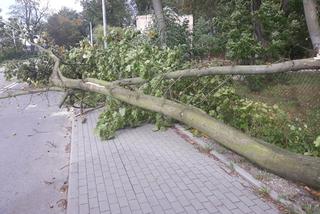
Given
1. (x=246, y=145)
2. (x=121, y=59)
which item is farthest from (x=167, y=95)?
(x=246, y=145)

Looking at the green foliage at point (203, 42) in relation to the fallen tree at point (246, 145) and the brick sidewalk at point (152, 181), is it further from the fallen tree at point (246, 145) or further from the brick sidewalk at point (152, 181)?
the fallen tree at point (246, 145)

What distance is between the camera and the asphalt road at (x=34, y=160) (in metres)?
4.79

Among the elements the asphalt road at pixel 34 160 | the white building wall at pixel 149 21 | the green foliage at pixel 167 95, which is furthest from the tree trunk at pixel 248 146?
the white building wall at pixel 149 21

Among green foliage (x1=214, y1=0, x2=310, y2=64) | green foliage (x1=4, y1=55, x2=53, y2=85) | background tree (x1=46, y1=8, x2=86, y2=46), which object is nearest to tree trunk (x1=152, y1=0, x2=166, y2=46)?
green foliage (x1=214, y1=0, x2=310, y2=64)

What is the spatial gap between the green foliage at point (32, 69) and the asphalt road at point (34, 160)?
100 cm

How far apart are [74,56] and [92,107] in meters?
1.51

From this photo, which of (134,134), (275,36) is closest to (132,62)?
(134,134)

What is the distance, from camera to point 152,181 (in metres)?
4.93

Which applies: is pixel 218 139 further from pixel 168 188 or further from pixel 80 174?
pixel 80 174

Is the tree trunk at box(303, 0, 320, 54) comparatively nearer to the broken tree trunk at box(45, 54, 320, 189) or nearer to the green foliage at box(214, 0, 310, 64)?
the green foliage at box(214, 0, 310, 64)

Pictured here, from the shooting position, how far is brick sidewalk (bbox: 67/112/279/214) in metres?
4.19

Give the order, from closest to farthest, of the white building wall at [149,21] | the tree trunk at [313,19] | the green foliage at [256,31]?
the tree trunk at [313,19] < the green foliage at [256,31] < the white building wall at [149,21]

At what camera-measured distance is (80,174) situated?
5.38m

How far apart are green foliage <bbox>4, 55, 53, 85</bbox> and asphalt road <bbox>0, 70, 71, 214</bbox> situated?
3.28 feet
